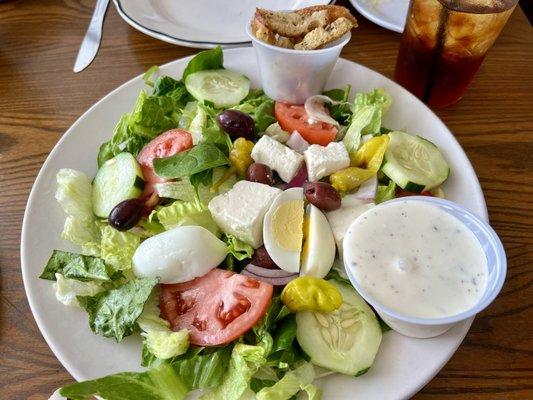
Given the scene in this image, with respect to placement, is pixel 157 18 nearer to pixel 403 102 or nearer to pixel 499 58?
pixel 403 102

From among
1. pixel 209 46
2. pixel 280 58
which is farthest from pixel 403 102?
pixel 209 46

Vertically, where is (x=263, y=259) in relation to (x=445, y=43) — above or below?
below

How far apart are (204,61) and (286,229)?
0.84 metres

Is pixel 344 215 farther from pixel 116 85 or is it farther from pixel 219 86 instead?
pixel 116 85

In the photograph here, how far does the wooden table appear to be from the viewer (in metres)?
1.33

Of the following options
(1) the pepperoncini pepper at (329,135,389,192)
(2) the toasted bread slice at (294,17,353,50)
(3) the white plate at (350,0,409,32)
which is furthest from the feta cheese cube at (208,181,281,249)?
(3) the white plate at (350,0,409,32)

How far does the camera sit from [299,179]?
1.59 meters

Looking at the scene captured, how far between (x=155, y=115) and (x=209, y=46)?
48 cm

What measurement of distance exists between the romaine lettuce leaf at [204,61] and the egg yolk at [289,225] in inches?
29.7

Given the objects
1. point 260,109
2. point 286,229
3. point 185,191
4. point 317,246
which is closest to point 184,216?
point 185,191

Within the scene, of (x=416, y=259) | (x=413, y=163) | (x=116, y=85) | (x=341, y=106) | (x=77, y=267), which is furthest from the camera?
(x=116, y=85)

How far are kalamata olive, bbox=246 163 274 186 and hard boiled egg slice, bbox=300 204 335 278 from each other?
184 mm

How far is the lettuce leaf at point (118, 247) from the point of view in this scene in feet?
4.59

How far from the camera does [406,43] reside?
190 cm
